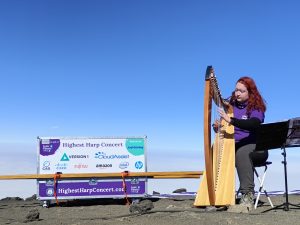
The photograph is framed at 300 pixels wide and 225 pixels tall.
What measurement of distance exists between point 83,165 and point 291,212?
411 centimetres

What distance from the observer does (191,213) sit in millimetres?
6059

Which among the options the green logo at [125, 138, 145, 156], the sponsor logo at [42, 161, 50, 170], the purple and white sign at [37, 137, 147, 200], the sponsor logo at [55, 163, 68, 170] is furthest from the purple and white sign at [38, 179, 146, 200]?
the green logo at [125, 138, 145, 156]

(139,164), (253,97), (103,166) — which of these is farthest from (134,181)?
(253,97)

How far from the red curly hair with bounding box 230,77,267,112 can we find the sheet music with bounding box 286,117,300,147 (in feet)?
1.55

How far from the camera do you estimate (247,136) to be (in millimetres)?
6641

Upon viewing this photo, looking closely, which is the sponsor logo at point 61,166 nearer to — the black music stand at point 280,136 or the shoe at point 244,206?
the shoe at point 244,206

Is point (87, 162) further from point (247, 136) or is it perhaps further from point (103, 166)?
point (247, 136)

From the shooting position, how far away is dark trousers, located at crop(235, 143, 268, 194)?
6500 mm

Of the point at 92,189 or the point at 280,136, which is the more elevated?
the point at 280,136

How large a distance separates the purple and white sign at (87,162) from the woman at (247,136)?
9.88 feet

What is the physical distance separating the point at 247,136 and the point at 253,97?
52 centimetres

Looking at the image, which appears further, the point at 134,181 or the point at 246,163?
the point at 134,181

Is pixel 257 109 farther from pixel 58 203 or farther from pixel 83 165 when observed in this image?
pixel 58 203

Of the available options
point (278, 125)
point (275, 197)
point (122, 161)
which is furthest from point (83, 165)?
point (278, 125)
